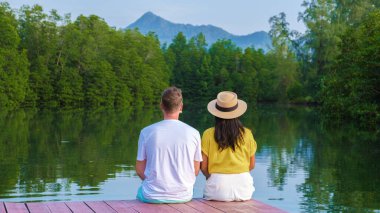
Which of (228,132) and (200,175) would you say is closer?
(228,132)

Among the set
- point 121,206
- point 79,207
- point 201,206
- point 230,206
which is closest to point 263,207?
point 230,206

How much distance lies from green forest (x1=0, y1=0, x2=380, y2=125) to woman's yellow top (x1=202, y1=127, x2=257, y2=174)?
25397mm

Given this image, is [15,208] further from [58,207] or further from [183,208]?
[183,208]

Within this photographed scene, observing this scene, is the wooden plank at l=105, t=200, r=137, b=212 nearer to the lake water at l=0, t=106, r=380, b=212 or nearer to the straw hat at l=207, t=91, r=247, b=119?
the straw hat at l=207, t=91, r=247, b=119

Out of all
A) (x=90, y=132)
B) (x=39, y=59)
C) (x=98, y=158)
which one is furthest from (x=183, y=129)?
(x=39, y=59)

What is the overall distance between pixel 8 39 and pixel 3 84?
3.92 meters

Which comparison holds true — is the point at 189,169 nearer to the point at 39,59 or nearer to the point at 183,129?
the point at 183,129

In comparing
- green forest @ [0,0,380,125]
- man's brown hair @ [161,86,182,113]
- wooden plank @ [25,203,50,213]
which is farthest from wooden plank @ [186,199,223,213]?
green forest @ [0,0,380,125]

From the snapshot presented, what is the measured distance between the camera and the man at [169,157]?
5656 mm

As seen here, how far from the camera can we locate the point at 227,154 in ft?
19.5

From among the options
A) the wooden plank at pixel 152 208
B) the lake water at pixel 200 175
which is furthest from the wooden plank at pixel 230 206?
the lake water at pixel 200 175

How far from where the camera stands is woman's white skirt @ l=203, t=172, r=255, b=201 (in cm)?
600

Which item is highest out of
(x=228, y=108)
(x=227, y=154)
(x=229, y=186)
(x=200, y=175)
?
(x=228, y=108)

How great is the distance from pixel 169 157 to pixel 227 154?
57cm
